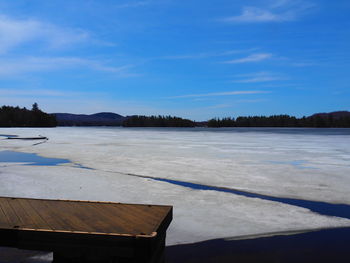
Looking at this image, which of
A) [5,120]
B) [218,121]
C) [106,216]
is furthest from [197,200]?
[218,121]

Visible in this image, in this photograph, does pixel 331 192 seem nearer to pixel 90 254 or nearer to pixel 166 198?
pixel 166 198

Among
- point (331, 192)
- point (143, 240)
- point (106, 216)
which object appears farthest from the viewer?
point (331, 192)

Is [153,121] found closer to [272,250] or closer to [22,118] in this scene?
[22,118]

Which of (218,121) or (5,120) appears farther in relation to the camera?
(218,121)

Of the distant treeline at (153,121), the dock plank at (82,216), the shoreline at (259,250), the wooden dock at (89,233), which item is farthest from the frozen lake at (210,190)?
the distant treeline at (153,121)

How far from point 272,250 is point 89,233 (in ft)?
7.25

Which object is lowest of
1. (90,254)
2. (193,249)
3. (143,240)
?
(193,249)

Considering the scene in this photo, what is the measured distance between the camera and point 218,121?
187250 millimetres

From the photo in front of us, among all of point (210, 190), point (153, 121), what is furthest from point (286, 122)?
point (210, 190)

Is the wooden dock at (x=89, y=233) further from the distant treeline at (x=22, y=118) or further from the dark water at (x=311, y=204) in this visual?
the distant treeline at (x=22, y=118)

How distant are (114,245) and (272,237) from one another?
2.34 m

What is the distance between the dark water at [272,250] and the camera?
3.22m

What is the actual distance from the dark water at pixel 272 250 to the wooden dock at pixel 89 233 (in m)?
0.63

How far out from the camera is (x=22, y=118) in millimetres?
121312
